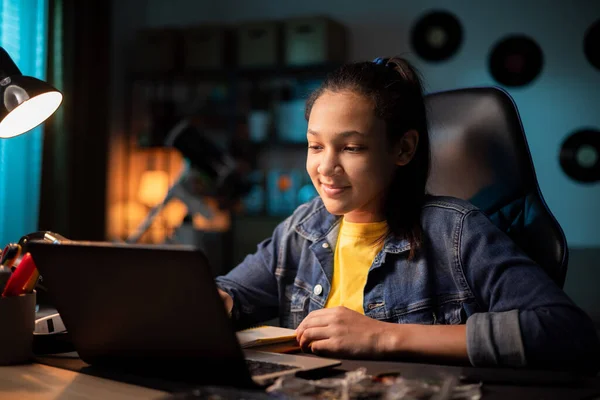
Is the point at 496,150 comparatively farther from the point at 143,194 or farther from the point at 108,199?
the point at 143,194

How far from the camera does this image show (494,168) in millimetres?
1188

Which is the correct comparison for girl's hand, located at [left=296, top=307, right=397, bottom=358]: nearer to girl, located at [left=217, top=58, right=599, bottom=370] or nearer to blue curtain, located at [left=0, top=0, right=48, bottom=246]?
girl, located at [left=217, top=58, right=599, bottom=370]

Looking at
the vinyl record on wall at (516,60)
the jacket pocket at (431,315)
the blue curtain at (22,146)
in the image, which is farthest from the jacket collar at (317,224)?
the vinyl record on wall at (516,60)

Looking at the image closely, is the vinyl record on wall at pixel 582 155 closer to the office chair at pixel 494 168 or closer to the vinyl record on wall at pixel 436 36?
the vinyl record on wall at pixel 436 36

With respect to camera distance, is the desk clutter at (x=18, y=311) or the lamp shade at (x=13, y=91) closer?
the desk clutter at (x=18, y=311)

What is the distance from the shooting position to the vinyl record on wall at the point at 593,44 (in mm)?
3982

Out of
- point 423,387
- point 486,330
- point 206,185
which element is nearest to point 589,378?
point 486,330

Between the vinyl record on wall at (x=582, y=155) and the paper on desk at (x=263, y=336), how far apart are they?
3.48m

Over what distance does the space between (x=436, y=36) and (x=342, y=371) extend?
387 centimetres

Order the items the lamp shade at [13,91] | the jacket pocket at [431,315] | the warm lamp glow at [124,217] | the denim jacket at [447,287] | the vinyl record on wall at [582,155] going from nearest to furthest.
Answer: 1. the denim jacket at [447,287]
2. the lamp shade at [13,91]
3. the jacket pocket at [431,315]
4. the vinyl record on wall at [582,155]
5. the warm lamp glow at [124,217]

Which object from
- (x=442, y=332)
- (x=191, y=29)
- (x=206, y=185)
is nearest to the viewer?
(x=442, y=332)

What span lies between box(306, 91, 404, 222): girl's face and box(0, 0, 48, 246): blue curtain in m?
2.90

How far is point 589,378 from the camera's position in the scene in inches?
28.6

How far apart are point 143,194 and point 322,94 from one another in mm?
3689
